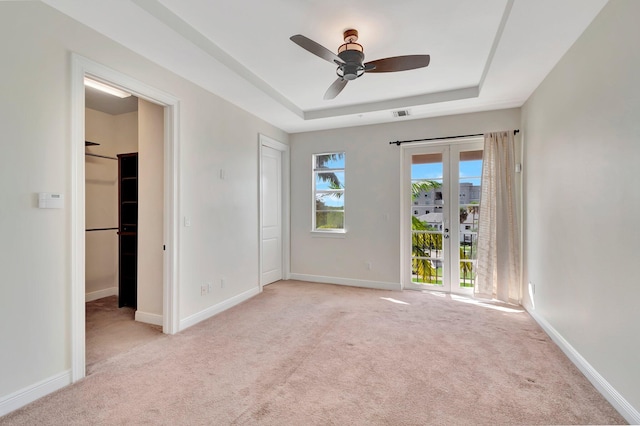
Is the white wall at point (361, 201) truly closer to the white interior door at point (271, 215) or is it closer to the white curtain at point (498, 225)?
the white interior door at point (271, 215)

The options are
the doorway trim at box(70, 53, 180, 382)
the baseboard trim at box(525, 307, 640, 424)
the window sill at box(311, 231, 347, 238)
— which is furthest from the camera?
the window sill at box(311, 231, 347, 238)

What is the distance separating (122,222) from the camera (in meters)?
3.87

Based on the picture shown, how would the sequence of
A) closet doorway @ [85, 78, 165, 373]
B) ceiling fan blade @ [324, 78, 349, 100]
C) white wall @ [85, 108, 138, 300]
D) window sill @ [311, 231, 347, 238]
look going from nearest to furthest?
ceiling fan blade @ [324, 78, 349, 100]
closet doorway @ [85, 78, 165, 373]
white wall @ [85, 108, 138, 300]
window sill @ [311, 231, 347, 238]

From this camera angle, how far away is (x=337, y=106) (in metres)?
4.45

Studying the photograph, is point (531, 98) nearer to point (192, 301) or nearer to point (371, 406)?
point (371, 406)

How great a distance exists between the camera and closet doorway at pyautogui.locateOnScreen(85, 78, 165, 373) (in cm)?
319

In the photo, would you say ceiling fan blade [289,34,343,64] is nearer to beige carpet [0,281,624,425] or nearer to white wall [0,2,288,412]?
white wall [0,2,288,412]

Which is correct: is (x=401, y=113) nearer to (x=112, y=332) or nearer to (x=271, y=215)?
(x=271, y=215)

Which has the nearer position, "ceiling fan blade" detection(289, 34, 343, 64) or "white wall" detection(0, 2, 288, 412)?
"white wall" detection(0, 2, 288, 412)

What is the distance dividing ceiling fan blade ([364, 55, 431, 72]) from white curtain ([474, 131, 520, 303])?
2267 millimetres

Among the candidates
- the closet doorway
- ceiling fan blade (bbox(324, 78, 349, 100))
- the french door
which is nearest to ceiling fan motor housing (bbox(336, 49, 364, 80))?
ceiling fan blade (bbox(324, 78, 349, 100))

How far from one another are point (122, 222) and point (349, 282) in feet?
11.3

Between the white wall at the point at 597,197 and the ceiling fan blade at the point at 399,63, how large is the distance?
3.85 ft

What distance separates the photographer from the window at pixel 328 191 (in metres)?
5.17
